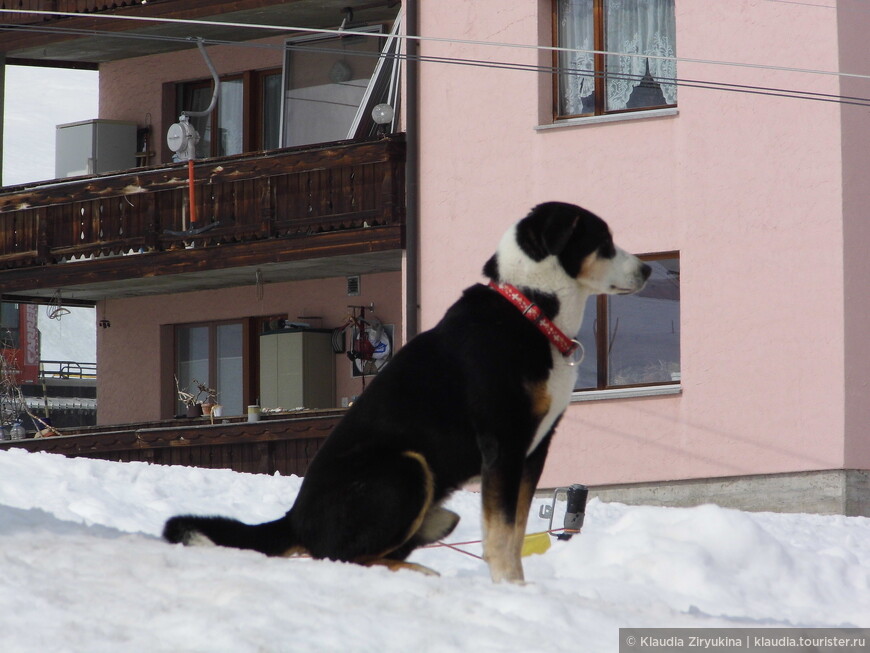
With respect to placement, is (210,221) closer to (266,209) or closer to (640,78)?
(266,209)

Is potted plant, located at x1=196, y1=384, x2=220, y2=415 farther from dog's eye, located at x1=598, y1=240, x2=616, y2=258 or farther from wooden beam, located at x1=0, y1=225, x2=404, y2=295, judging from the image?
dog's eye, located at x1=598, y1=240, x2=616, y2=258

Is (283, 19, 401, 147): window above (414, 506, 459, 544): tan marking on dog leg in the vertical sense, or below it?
above

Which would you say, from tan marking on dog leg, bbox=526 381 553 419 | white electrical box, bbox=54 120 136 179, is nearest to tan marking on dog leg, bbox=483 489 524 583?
tan marking on dog leg, bbox=526 381 553 419

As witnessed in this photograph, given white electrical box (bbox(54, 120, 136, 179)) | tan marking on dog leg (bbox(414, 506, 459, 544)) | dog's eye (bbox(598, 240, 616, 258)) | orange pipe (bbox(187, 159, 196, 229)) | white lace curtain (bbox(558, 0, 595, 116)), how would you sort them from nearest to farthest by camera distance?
tan marking on dog leg (bbox(414, 506, 459, 544)) < dog's eye (bbox(598, 240, 616, 258)) < white lace curtain (bbox(558, 0, 595, 116)) < orange pipe (bbox(187, 159, 196, 229)) < white electrical box (bbox(54, 120, 136, 179))

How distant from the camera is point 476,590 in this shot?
17.6 feet

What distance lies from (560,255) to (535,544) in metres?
2.91

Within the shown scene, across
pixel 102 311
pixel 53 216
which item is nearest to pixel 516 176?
pixel 53 216

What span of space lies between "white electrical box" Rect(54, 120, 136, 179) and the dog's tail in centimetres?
1667

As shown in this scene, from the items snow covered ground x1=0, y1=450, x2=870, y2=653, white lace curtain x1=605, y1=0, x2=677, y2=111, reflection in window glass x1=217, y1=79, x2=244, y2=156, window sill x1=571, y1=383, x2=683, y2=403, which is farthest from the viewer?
reflection in window glass x1=217, y1=79, x2=244, y2=156

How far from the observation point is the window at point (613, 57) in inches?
649

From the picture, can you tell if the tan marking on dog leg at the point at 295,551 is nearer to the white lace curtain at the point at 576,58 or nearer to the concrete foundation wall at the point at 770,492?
the concrete foundation wall at the point at 770,492

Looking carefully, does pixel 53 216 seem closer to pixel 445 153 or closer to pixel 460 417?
pixel 445 153

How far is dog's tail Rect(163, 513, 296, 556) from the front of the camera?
6129 mm

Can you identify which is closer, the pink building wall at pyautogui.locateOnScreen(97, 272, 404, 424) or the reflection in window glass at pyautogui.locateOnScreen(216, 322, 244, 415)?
the pink building wall at pyautogui.locateOnScreen(97, 272, 404, 424)
